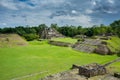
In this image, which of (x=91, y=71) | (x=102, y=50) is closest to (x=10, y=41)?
(x=102, y=50)

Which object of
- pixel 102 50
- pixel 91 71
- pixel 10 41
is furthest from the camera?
pixel 10 41

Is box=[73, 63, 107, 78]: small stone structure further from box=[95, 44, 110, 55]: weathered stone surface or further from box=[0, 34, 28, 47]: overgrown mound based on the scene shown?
box=[0, 34, 28, 47]: overgrown mound

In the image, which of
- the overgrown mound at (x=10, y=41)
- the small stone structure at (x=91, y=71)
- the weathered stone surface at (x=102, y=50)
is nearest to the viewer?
the small stone structure at (x=91, y=71)

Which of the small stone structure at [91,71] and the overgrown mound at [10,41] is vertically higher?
the overgrown mound at [10,41]

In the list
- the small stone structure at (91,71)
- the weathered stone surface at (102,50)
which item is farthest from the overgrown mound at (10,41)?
the small stone structure at (91,71)

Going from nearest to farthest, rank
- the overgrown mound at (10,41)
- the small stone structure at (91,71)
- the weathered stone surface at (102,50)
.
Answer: the small stone structure at (91,71) → the weathered stone surface at (102,50) → the overgrown mound at (10,41)

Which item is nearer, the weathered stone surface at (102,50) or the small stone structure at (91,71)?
the small stone structure at (91,71)

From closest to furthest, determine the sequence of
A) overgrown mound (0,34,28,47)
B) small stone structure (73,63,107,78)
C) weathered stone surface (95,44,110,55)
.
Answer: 1. small stone structure (73,63,107,78)
2. weathered stone surface (95,44,110,55)
3. overgrown mound (0,34,28,47)

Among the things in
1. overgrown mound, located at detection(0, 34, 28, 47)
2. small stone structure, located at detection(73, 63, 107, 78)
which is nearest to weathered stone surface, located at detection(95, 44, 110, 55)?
small stone structure, located at detection(73, 63, 107, 78)

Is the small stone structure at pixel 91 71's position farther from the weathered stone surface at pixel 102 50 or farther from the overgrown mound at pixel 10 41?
the overgrown mound at pixel 10 41

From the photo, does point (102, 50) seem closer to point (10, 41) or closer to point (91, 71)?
point (91, 71)

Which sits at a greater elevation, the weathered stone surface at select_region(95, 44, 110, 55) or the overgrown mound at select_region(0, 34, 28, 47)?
the overgrown mound at select_region(0, 34, 28, 47)

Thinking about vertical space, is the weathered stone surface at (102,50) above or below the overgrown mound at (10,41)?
below

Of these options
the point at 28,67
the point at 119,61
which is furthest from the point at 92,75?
the point at 119,61
